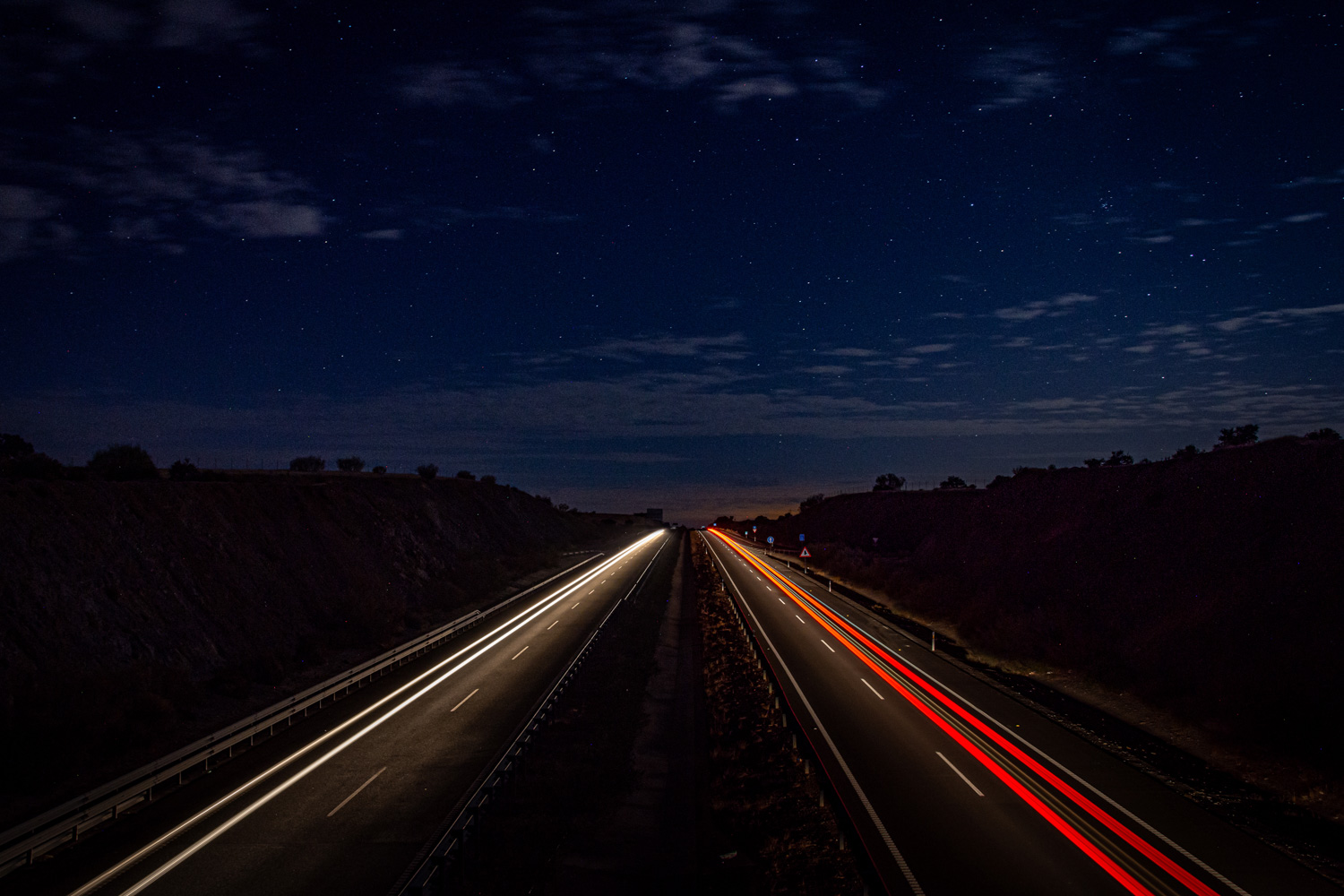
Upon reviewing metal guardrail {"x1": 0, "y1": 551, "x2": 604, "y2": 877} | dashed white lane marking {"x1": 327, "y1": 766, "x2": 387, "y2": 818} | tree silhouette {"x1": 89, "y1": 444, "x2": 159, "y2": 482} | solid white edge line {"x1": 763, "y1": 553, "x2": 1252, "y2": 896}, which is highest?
tree silhouette {"x1": 89, "y1": 444, "x2": 159, "y2": 482}

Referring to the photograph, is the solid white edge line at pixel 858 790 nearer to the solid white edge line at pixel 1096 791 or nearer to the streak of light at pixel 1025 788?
the streak of light at pixel 1025 788

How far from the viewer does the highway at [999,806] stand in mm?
10562

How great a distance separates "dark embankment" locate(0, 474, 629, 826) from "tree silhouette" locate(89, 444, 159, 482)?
2.93 metres

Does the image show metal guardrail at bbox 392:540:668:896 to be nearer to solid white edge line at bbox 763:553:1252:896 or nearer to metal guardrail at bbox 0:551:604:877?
metal guardrail at bbox 0:551:604:877

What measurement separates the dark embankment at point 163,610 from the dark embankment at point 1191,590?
86.0 feet

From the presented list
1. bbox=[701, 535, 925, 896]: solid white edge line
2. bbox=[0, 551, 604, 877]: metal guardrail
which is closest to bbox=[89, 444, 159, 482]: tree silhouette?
bbox=[0, 551, 604, 877]: metal guardrail

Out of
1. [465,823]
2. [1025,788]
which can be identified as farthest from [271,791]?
[1025,788]

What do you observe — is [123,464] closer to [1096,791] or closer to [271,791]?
[271,791]

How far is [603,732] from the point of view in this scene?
59.5 ft

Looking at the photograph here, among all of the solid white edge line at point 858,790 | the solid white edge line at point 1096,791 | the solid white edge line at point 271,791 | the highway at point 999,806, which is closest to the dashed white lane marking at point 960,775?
the highway at point 999,806

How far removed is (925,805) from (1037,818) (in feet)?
6.30

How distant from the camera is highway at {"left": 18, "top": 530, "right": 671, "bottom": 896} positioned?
10328 millimetres

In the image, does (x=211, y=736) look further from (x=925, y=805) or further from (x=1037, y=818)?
(x=1037, y=818)

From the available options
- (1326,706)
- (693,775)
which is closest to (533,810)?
(693,775)
